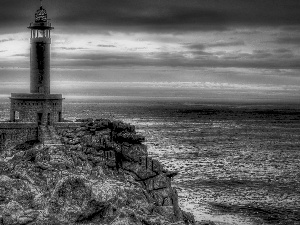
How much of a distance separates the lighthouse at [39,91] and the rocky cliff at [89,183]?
5.63 meters

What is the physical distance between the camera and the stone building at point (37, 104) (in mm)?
49622

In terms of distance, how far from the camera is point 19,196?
30.8 meters

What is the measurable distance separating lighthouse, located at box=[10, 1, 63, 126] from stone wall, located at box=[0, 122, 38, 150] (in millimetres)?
1936

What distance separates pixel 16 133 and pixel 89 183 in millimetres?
20416

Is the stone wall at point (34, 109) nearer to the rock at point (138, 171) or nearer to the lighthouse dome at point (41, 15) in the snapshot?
the lighthouse dome at point (41, 15)

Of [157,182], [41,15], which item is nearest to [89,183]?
[157,182]

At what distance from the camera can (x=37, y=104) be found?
53.2 m

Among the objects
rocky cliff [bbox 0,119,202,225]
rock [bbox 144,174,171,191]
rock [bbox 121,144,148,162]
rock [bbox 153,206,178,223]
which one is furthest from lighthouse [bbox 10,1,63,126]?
rock [bbox 153,206,178,223]

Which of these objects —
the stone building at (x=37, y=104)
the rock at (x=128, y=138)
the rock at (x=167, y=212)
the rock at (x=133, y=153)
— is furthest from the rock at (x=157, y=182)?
the stone building at (x=37, y=104)

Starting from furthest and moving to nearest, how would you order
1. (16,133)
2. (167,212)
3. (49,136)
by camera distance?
1. (16,133)
2. (49,136)
3. (167,212)

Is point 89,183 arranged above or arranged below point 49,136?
below

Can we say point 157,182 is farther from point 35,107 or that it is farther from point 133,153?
point 35,107

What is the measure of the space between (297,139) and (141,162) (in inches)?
3694

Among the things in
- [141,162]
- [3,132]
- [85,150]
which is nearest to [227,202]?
[141,162]
